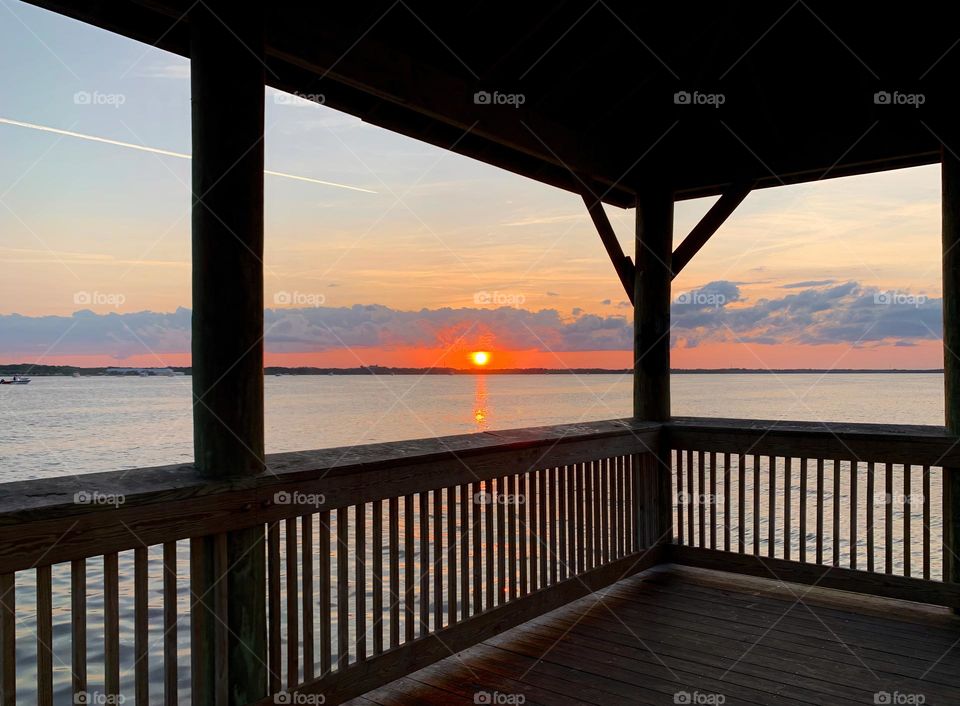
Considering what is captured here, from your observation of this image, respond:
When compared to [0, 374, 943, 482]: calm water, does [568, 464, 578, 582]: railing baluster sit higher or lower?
higher

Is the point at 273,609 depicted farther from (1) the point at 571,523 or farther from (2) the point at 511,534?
(1) the point at 571,523

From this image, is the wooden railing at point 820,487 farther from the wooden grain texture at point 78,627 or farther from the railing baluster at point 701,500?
the wooden grain texture at point 78,627

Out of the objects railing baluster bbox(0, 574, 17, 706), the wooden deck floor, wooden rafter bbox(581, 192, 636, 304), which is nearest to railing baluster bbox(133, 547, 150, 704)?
railing baluster bbox(0, 574, 17, 706)

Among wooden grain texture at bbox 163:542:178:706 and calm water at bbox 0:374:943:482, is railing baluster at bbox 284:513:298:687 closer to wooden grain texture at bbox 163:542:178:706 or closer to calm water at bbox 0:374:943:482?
wooden grain texture at bbox 163:542:178:706

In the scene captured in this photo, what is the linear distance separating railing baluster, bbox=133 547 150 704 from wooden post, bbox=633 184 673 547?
11.0 feet

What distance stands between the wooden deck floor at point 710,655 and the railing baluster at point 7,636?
1.33 metres

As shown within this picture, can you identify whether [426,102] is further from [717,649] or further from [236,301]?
[717,649]

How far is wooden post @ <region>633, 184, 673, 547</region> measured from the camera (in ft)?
15.5

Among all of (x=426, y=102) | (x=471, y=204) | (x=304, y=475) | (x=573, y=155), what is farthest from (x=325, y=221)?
(x=304, y=475)

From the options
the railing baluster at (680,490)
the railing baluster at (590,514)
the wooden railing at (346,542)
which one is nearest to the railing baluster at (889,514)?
the railing baluster at (680,490)

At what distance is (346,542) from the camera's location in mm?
2619

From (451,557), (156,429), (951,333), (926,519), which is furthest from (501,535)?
(156,429)

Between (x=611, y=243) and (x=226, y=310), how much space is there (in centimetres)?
314

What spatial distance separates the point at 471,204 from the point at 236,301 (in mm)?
9462
